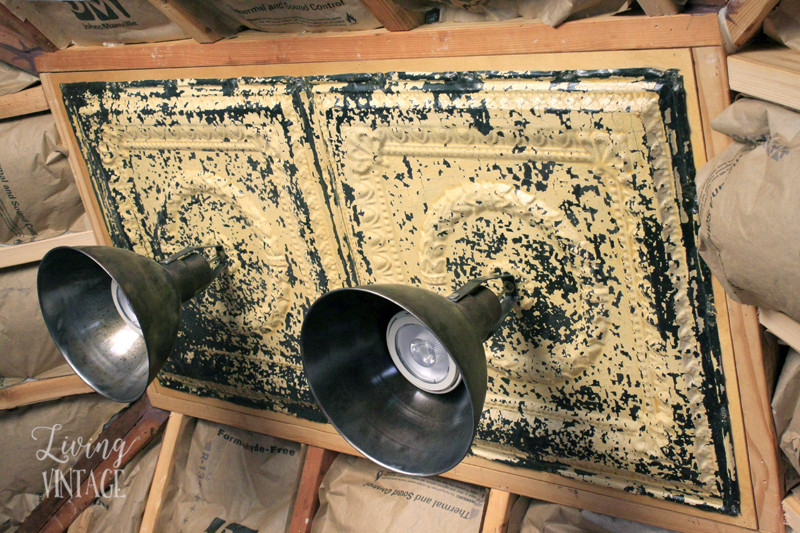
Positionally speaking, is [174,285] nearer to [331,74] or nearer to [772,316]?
[331,74]

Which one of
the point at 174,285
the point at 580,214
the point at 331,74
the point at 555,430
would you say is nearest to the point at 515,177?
the point at 580,214

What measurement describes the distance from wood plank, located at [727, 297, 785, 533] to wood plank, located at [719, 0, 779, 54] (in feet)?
1.39

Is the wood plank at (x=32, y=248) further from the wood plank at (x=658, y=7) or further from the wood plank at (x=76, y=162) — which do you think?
the wood plank at (x=658, y=7)

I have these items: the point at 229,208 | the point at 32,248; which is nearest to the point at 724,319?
the point at 229,208

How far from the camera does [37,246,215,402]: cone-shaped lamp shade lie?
1440 millimetres

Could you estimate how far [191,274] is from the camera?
1595 mm

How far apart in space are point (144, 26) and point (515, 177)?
0.93 meters

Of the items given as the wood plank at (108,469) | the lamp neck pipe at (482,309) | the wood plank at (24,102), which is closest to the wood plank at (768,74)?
the lamp neck pipe at (482,309)

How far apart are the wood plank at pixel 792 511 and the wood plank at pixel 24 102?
2063mm

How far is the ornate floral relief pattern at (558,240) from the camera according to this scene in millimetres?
1087

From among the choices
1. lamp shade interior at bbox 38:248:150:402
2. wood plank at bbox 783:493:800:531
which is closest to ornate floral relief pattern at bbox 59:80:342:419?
lamp shade interior at bbox 38:248:150:402

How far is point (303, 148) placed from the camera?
141 cm

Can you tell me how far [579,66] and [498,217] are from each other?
33cm

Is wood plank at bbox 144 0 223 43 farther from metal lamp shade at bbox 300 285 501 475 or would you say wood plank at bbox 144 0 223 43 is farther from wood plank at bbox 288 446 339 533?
wood plank at bbox 288 446 339 533
